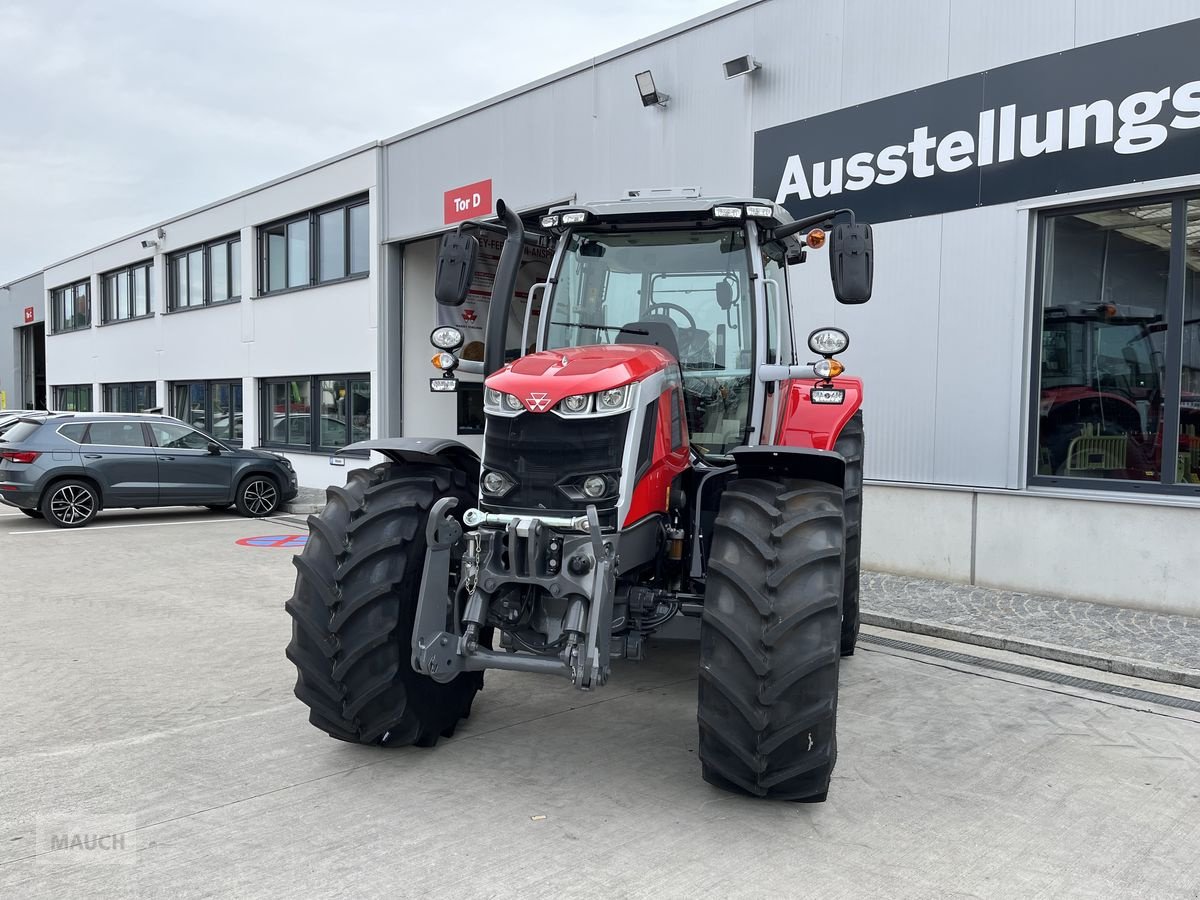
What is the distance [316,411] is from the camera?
17.9m

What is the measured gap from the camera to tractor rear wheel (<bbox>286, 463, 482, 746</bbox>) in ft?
12.9

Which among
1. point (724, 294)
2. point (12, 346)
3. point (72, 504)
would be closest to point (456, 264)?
point (724, 294)

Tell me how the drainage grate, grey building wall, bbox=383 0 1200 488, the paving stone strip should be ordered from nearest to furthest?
the drainage grate < the paving stone strip < grey building wall, bbox=383 0 1200 488

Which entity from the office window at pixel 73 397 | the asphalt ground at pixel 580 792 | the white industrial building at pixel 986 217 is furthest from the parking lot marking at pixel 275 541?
the office window at pixel 73 397

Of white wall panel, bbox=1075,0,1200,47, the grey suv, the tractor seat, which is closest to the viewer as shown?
the tractor seat

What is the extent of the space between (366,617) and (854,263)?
9.22ft

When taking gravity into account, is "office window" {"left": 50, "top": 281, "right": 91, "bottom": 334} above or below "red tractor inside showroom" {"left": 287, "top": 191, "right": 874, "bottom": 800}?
above

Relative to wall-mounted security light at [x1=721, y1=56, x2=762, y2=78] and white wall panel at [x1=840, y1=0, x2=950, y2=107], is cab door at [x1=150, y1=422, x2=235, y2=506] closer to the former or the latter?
wall-mounted security light at [x1=721, y1=56, x2=762, y2=78]

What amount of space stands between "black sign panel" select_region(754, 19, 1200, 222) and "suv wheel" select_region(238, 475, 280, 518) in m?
8.72

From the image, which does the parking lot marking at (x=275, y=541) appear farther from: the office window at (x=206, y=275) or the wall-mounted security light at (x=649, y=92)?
the office window at (x=206, y=275)

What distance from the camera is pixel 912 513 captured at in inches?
347

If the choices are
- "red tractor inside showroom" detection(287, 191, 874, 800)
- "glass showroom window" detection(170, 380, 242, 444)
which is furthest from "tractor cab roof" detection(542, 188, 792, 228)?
"glass showroom window" detection(170, 380, 242, 444)

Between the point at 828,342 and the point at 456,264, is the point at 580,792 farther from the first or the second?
the point at 456,264

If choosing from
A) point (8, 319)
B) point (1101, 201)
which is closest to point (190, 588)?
point (1101, 201)
